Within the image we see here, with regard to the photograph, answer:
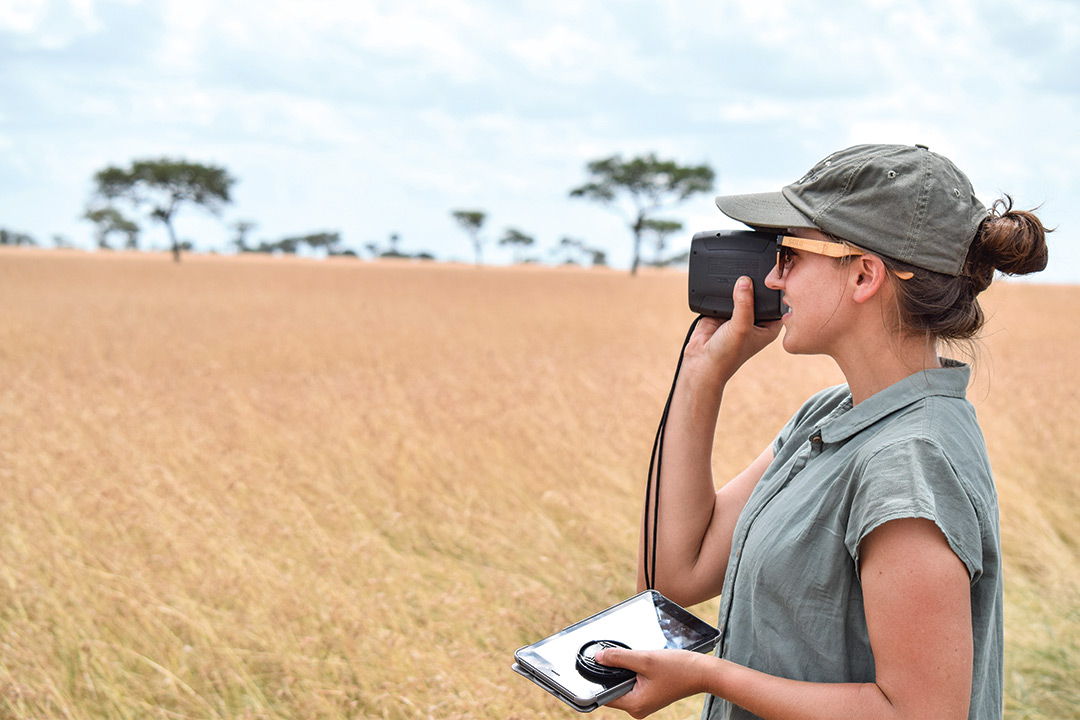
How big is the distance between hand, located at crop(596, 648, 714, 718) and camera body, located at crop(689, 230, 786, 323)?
63cm

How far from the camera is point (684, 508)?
166cm

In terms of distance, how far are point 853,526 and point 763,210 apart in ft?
1.74

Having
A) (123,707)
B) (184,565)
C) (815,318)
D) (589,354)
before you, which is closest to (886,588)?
(815,318)

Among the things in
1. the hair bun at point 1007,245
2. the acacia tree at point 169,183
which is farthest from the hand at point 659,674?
the acacia tree at point 169,183

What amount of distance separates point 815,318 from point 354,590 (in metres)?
2.53

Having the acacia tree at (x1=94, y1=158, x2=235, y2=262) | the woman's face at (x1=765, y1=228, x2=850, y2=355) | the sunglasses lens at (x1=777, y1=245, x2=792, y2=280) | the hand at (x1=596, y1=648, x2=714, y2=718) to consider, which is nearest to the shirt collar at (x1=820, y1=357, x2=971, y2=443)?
the woman's face at (x1=765, y1=228, x2=850, y2=355)

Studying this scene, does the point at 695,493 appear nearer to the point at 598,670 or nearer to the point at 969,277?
the point at 598,670

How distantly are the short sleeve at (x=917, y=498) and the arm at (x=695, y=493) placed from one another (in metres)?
0.52

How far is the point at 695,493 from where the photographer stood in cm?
165

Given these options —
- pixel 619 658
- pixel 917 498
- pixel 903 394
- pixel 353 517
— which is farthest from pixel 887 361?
pixel 353 517

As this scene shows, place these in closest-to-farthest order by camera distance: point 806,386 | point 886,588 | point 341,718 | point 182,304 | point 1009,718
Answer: point 886,588 < point 341,718 < point 1009,718 < point 806,386 < point 182,304

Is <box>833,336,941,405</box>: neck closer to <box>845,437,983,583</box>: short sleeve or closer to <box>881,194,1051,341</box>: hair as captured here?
<box>881,194,1051,341</box>: hair

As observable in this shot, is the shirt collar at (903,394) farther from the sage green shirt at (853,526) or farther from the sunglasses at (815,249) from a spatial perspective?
the sunglasses at (815,249)

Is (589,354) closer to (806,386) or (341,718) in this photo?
(806,386)
